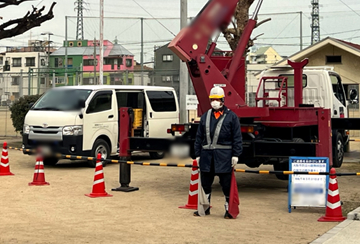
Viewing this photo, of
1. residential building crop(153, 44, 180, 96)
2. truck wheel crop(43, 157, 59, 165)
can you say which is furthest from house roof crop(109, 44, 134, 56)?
truck wheel crop(43, 157, 59, 165)

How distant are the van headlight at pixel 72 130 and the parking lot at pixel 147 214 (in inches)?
53.8

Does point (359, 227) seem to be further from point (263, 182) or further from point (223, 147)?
point (263, 182)

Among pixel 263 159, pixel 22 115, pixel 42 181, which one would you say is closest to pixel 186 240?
pixel 263 159

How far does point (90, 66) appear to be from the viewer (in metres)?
47.3

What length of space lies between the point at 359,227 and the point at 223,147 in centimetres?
226

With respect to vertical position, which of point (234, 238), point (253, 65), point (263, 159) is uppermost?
point (253, 65)

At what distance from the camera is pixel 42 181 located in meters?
13.0

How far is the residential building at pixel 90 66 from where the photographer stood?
29.8 m

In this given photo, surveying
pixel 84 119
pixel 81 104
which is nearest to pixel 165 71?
pixel 81 104

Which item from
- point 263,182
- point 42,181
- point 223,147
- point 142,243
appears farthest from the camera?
point 263,182

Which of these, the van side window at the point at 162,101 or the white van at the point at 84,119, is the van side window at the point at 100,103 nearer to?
the white van at the point at 84,119

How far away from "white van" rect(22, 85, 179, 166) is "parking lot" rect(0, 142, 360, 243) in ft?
4.57

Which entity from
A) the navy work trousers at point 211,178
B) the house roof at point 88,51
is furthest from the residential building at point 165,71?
the navy work trousers at point 211,178

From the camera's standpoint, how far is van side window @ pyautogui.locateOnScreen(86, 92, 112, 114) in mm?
16172
